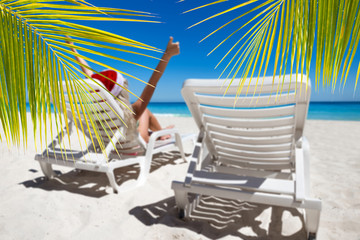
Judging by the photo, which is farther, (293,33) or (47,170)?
(47,170)

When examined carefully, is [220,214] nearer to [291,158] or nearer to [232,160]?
[232,160]

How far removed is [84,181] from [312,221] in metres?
2.59

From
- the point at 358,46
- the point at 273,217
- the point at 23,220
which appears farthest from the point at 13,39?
the point at 273,217

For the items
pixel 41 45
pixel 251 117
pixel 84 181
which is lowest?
pixel 84 181

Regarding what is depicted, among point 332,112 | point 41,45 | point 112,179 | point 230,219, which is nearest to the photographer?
point 41,45

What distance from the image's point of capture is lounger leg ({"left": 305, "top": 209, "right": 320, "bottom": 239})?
1851mm

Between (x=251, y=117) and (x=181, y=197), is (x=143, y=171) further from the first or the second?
→ (x=251, y=117)

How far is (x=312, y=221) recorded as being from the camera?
6.22ft

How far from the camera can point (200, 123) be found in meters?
2.48

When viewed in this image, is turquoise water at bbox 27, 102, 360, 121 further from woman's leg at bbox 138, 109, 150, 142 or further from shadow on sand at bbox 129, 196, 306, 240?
shadow on sand at bbox 129, 196, 306, 240

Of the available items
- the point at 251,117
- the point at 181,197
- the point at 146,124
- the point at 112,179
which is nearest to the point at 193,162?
the point at 181,197

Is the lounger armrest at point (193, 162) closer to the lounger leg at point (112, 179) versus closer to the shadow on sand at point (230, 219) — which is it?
the shadow on sand at point (230, 219)

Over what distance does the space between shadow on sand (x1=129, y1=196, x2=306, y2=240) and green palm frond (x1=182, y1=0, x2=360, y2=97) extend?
65.7 inches

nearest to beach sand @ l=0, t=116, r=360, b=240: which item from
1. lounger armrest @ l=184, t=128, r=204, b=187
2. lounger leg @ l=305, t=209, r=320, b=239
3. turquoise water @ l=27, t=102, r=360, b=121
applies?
lounger leg @ l=305, t=209, r=320, b=239
